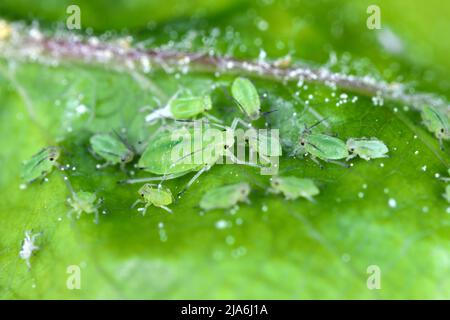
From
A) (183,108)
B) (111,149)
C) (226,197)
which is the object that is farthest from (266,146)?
(111,149)

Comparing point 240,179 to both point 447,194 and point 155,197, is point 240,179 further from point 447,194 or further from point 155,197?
point 447,194

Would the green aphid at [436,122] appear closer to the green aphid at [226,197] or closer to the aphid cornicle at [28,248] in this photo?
the green aphid at [226,197]

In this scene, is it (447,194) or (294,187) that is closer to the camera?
(294,187)

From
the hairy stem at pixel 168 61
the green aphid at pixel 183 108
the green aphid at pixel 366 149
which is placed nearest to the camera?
the green aphid at pixel 366 149

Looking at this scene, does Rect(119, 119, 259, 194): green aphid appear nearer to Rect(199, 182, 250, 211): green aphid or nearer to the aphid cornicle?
Rect(199, 182, 250, 211): green aphid

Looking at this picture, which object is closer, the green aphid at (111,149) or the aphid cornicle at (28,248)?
the aphid cornicle at (28,248)

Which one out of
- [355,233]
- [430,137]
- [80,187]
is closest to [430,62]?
[430,137]

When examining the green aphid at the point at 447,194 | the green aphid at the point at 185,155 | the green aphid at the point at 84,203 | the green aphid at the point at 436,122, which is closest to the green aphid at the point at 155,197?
the green aphid at the point at 185,155
